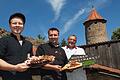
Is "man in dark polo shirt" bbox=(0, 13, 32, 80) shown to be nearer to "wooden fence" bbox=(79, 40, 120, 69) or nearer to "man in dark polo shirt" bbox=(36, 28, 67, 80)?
"man in dark polo shirt" bbox=(36, 28, 67, 80)

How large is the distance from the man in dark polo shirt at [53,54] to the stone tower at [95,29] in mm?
38903

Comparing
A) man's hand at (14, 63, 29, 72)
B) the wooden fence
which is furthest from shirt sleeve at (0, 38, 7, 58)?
the wooden fence

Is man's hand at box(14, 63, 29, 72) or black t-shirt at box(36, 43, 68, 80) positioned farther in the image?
black t-shirt at box(36, 43, 68, 80)

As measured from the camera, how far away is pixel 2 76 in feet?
12.9

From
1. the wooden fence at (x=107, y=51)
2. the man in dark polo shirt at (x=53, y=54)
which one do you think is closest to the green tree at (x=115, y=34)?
the wooden fence at (x=107, y=51)

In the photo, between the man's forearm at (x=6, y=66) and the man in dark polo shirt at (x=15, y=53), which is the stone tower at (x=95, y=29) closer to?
the man in dark polo shirt at (x=15, y=53)

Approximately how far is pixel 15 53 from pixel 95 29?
4217 cm

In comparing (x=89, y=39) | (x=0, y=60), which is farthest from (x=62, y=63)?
(x=89, y=39)

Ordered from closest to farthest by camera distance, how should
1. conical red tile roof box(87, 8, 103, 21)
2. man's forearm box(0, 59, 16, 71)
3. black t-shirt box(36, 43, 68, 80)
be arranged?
man's forearm box(0, 59, 16, 71) → black t-shirt box(36, 43, 68, 80) → conical red tile roof box(87, 8, 103, 21)

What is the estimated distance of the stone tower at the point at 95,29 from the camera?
4484cm

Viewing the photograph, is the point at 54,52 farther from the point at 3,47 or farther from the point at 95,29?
the point at 95,29

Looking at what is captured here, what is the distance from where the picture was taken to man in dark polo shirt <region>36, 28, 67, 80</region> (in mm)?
4401

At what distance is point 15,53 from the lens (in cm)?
411

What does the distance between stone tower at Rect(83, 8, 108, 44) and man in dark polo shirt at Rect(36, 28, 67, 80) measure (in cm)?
3890
